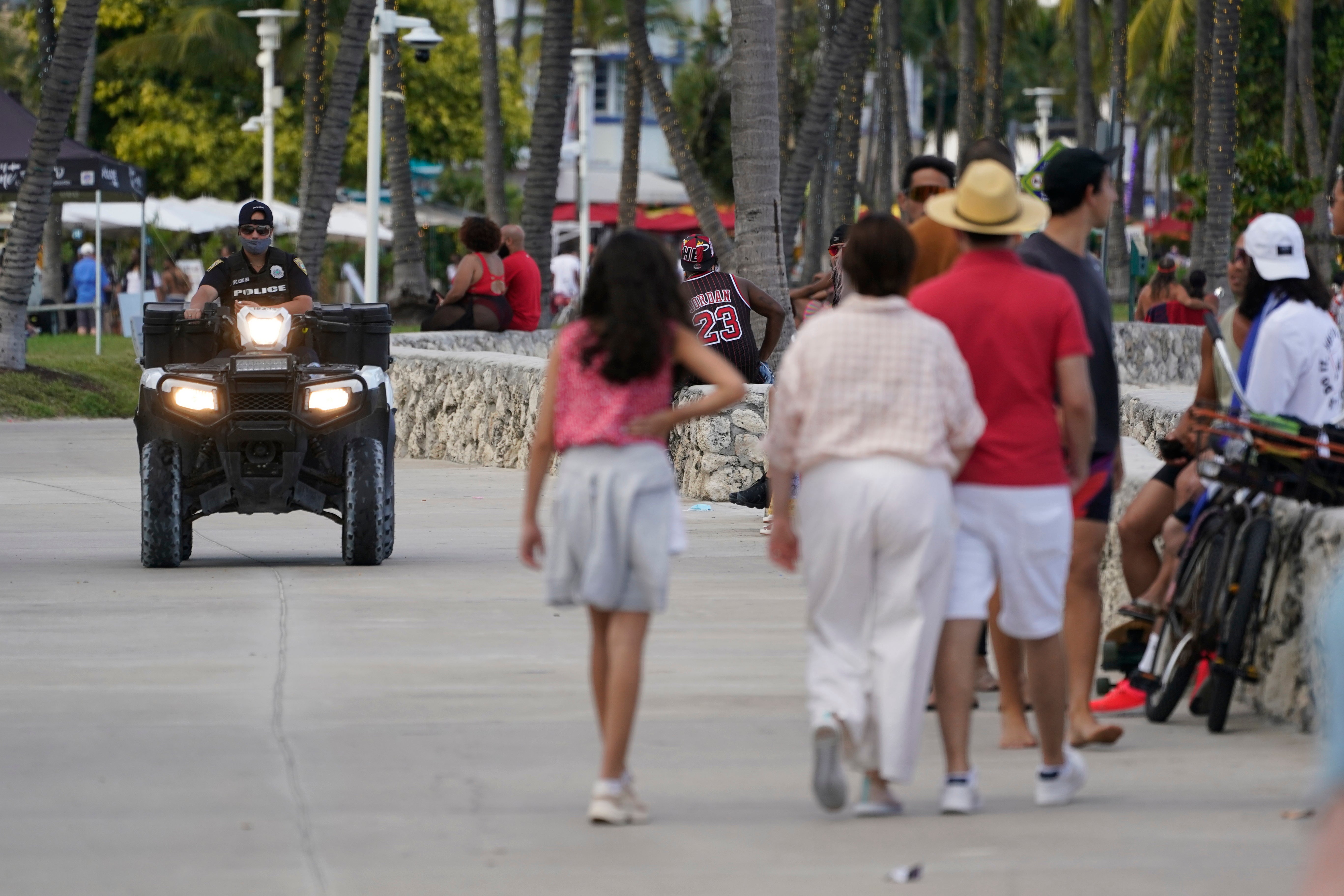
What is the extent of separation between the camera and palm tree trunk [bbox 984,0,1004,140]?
40031 mm

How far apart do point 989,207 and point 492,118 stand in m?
27.5

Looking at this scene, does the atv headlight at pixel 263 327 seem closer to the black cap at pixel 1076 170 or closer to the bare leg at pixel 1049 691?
the black cap at pixel 1076 170

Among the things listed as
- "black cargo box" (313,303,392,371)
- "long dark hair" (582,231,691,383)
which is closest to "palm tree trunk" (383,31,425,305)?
"black cargo box" (313,303,392,371)

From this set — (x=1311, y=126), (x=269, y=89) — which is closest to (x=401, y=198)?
(x=269, y=89)

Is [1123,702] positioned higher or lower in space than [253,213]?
lower

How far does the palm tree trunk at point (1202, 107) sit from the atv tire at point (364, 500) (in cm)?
2101

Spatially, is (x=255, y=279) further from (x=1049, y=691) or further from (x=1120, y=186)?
(x=1120, y=186)

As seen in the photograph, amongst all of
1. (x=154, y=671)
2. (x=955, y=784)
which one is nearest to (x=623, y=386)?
A: (x=955, y=784)

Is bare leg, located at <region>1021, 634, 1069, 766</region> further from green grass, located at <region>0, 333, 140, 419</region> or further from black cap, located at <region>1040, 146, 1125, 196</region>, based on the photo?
green grass, located at <region>0, 333, 140, 419</region>

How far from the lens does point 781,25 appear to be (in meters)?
30.9

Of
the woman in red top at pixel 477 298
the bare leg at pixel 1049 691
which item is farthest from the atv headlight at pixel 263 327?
the woman in red top at pixel 477 298

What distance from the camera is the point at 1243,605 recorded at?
6.55 meters

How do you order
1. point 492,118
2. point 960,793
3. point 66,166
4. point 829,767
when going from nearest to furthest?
point 829,767 → point 960,793 → point 66,166 → point 492,118

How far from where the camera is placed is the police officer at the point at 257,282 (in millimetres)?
10812
